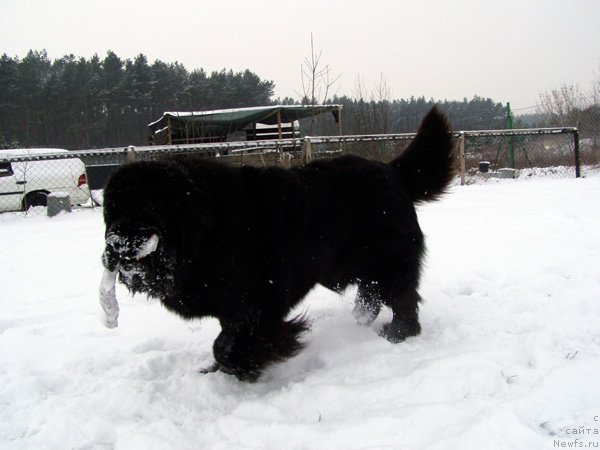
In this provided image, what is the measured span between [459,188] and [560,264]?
6624 mm

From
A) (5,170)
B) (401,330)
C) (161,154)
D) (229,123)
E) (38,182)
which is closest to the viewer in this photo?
(401,330)

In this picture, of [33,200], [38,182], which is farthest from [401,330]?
[33,200]

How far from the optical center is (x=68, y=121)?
39.0 meters

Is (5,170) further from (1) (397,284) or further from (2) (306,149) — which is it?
(1) (397,284)

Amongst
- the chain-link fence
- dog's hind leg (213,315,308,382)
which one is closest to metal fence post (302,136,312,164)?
the chain-link fence

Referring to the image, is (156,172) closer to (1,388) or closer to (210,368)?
(210,368)

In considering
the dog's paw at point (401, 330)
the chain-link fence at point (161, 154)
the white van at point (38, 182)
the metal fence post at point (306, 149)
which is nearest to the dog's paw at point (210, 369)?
the dog's paw at point (401, 330)

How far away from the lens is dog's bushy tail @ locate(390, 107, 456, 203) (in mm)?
2818

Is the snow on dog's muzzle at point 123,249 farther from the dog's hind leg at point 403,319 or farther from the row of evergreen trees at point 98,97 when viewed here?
the row of evergreen trees at point 98,97

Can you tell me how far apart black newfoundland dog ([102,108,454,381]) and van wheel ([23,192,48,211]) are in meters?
8.85

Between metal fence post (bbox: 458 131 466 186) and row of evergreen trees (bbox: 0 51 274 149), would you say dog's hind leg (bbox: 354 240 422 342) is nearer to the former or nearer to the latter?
metal fence post (bbox: 458 131 466 186)

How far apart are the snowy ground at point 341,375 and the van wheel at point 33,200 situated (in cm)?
668

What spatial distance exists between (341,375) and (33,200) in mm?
9752

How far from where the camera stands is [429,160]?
2.83m
